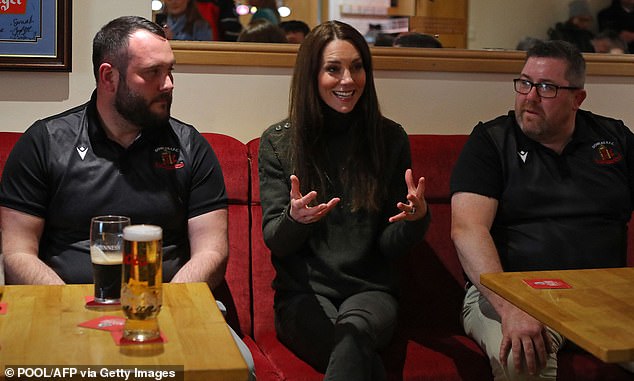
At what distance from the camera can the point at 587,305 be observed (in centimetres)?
179

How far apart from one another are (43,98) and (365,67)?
3.55 feet

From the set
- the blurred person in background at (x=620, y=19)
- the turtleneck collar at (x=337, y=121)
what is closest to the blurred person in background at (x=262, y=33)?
the turtleneck collar at (x=337, y=121)

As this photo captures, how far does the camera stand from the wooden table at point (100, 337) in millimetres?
1418

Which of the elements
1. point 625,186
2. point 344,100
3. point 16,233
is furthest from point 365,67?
point 16,233

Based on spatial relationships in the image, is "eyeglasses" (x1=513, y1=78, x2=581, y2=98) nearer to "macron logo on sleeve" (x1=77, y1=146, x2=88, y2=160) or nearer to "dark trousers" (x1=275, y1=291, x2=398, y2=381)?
"dark trousers" (x1=275, y1=291, x2=398, y2=381)

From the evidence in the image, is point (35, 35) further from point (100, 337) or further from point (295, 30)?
point (100, 337)

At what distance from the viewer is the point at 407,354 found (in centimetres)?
244

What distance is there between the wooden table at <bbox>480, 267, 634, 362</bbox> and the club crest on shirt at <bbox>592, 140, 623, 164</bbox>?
74 cm

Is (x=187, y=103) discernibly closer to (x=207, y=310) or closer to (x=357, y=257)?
(x=357, y=257)

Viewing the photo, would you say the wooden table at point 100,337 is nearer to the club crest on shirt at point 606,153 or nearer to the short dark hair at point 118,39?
the short dark hair at point 118,39

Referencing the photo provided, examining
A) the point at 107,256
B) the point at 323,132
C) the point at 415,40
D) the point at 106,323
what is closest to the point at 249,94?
the point at 323,132

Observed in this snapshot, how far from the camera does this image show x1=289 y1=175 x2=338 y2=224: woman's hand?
7.12ft

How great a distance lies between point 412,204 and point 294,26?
1017 mm

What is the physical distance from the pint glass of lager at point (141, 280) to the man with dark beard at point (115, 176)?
75cm
